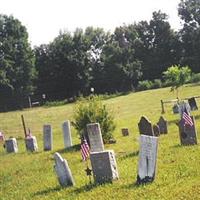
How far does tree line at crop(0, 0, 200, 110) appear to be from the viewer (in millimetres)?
78812

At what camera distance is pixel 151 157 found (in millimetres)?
12578

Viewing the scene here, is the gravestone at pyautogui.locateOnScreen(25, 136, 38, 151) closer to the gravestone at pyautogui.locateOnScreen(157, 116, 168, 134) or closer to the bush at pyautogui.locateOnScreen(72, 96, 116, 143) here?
the bush at pyautogui.locateOnScreen(72, 96, 116, 143)

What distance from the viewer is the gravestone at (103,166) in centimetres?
1316

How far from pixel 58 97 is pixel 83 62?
6482 mm

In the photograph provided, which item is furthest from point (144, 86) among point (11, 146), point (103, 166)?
point (103, 166)

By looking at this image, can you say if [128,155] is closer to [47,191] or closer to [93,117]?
[47,191]

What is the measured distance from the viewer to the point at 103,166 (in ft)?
43.2

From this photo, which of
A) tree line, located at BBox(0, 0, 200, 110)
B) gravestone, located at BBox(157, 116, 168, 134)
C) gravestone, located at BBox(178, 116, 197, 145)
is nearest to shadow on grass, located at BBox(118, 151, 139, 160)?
gravestone, located at BBox(178, 116, 197, 145)

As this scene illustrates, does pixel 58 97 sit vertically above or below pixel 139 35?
below

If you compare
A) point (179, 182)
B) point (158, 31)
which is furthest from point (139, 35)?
point (179, 182)

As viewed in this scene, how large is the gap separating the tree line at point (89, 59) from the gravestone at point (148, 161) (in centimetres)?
6381

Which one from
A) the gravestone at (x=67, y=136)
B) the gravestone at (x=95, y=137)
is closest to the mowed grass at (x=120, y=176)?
the gravestone at (x=95, y=137)

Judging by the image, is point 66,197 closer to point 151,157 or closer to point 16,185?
point 151,157

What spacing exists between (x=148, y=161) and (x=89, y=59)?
7168 cm
